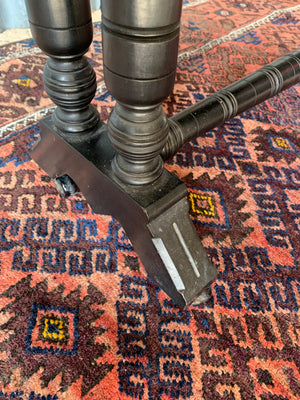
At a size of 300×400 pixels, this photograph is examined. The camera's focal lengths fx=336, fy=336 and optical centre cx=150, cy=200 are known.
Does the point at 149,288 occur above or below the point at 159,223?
below

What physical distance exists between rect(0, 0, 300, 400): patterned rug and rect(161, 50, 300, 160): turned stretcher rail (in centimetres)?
17

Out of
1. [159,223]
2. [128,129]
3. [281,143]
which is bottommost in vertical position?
[281,143]

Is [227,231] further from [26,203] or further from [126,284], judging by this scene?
[26,203]

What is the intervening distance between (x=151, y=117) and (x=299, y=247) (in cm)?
55

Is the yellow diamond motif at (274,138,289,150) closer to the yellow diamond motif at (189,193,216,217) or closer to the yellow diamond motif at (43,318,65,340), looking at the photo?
the yellow diamond motif at (189,193,216,217)

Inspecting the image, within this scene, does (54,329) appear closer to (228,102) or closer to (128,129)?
(128,129)

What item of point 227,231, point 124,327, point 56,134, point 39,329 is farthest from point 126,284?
point 56,134

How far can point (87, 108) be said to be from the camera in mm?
849

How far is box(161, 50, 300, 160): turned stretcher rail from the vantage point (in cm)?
87

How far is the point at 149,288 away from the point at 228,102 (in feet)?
1.85

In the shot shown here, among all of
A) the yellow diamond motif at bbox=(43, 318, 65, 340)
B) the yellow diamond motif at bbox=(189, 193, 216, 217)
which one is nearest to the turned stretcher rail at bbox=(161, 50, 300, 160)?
the yellow diamond motif at bbox=(189, 193, 216, 217)

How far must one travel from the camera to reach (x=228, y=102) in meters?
A: 0.96

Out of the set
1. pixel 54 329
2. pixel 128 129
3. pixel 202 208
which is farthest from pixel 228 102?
pixel 54 329

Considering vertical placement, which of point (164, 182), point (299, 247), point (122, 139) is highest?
point (122, 139)
